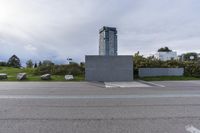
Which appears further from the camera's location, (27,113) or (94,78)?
(94,78)

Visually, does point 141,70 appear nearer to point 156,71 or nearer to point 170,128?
point 156,71

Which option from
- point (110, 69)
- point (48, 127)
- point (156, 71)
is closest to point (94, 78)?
point (110, 69)

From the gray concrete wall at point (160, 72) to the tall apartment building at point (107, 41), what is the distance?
2410 cm

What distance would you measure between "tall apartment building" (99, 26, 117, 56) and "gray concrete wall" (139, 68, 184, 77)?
24.1m

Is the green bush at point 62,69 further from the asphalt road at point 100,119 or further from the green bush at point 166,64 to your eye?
the asphalt road at point 100,119

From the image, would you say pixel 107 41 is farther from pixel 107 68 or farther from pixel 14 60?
pixel 14 60

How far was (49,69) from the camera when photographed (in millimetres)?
35531

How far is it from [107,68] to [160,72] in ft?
29.0

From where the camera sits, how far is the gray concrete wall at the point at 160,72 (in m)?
31.4

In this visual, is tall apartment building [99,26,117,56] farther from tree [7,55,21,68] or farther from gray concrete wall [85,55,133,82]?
tree [7,55,21,68]

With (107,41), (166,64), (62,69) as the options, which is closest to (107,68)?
(62,69)

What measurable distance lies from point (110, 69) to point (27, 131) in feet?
70.8

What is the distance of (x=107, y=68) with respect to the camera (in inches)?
1066

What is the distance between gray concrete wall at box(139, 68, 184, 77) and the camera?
103 ft
